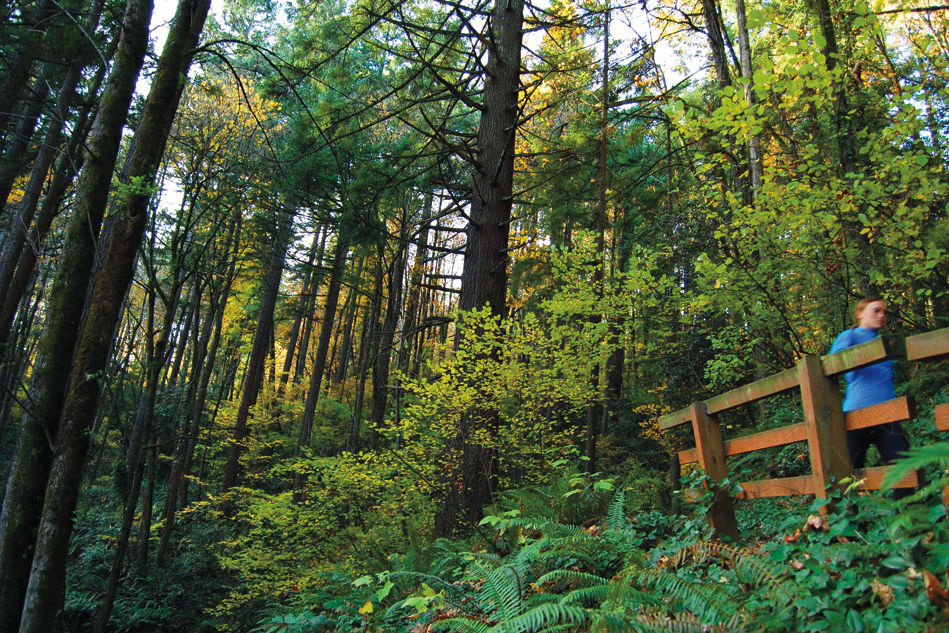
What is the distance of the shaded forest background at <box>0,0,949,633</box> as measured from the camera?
14.0 feet

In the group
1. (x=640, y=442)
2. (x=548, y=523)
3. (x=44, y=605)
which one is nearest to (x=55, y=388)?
(x=44, y=605)

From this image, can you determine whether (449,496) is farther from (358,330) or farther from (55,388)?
(358,330)

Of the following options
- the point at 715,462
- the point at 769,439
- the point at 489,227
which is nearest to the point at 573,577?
the point at 715,462

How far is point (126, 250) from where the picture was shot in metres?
4.23

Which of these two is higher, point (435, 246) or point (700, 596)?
point (435, 246)

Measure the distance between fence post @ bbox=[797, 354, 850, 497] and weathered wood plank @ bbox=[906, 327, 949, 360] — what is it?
1.83 feet

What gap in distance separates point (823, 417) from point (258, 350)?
49.6 feet

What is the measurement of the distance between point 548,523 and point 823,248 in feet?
16.5

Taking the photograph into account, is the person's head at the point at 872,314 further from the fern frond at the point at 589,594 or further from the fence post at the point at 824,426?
the fern frond at the point at 589,594

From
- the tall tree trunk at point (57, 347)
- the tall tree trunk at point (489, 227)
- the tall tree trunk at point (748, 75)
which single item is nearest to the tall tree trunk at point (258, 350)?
the tall tree trunk at point (489, 227)

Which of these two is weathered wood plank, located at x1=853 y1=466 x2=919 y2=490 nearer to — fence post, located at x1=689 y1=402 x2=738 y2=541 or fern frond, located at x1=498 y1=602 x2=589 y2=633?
fence post, located at x1=689 y1=402 x2=738 y2=541

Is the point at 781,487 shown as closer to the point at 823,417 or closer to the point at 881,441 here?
the point at 823,417

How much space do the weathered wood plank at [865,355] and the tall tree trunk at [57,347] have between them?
17.2ft

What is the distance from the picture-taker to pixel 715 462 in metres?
3.89
